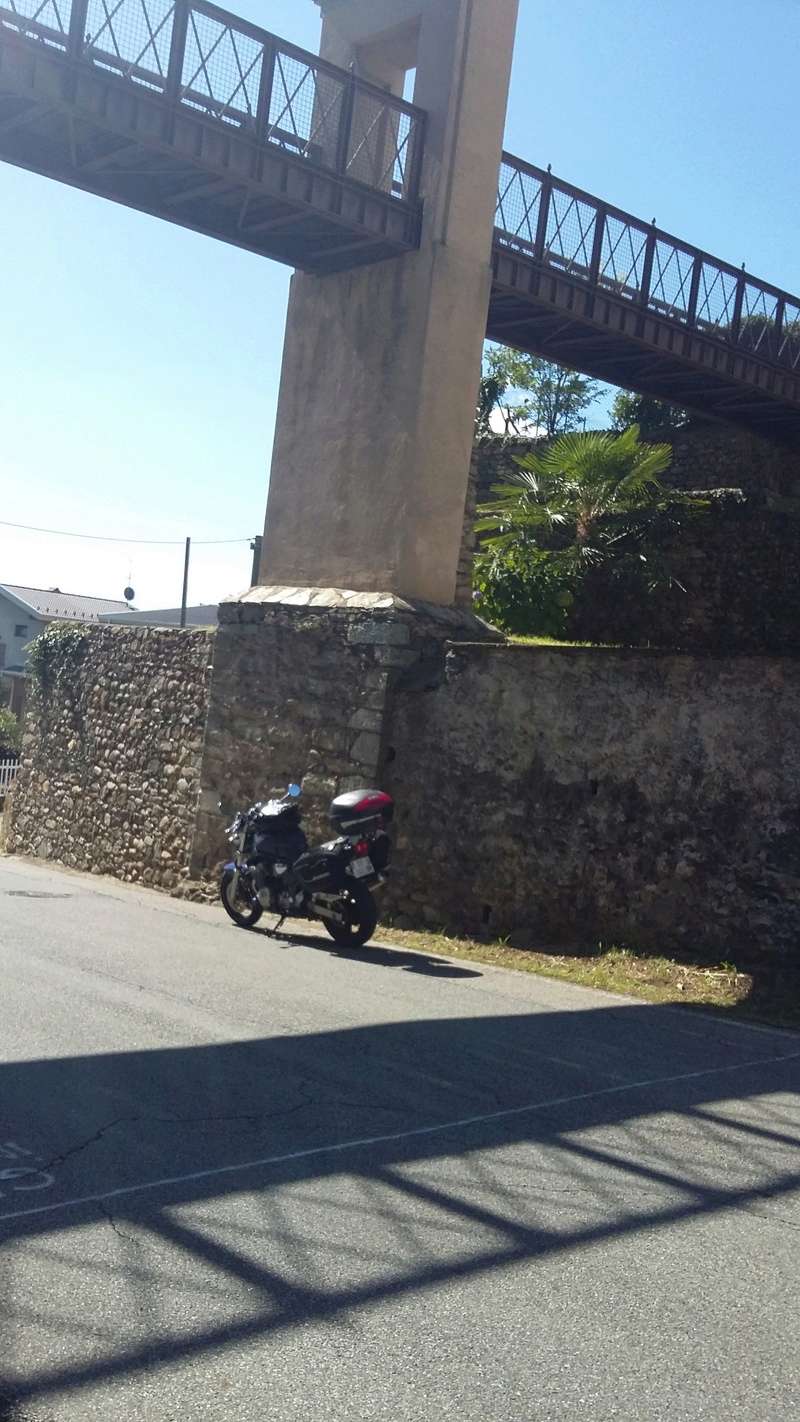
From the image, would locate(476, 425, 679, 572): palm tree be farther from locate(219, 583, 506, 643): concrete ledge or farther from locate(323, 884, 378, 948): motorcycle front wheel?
locate(323, 884, 378, 948): motorcycle front wheel

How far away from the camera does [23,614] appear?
181ft

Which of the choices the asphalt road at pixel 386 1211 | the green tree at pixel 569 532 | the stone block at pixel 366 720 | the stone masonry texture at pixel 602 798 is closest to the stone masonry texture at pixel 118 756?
the stone block at pixel 366 720

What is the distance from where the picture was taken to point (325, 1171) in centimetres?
519

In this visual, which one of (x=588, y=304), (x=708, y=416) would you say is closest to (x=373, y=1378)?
(x=588, y=304)

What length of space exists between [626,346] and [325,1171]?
14633mm

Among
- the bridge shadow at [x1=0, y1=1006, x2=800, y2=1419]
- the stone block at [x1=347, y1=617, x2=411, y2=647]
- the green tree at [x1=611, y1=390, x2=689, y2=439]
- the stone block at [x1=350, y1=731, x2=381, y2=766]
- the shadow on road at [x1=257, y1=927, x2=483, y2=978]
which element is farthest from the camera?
the green tree at [x1=611, y1=390, x2=689, y2=439]

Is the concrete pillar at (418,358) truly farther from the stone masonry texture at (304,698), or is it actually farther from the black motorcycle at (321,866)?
the black motorcycle at (321,866)

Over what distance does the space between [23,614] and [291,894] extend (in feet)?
150

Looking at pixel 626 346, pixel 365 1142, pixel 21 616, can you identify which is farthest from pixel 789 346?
pixel 21 616

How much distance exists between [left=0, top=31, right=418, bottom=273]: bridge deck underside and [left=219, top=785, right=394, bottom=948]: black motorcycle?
585 cm

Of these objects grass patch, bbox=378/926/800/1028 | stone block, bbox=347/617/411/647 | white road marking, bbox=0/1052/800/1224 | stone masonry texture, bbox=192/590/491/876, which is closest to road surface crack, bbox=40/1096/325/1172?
white road marking, bbox=0/1052/800/1224

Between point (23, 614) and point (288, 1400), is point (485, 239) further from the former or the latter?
point (23, 614)

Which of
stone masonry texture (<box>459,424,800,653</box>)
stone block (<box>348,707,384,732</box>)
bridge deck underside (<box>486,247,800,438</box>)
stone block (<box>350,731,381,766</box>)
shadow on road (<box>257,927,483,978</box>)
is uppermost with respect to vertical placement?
bridge deck underside (<box>486,247,800,438</box>)

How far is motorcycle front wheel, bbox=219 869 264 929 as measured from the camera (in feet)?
41.6
